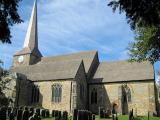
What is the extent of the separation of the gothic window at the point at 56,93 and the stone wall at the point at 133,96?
581 cm

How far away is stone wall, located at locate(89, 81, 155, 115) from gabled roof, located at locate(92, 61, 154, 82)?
3.10 feet

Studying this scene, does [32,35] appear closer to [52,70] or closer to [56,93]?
[52,70]

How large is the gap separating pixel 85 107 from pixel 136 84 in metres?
8.74

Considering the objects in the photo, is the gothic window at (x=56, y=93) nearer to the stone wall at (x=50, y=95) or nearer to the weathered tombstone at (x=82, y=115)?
the stone wall at (x=50, y=95)

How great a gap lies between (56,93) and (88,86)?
20.0 ft

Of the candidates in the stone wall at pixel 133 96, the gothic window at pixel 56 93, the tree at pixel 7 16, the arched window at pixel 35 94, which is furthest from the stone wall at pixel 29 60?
the tree at pixel 7 16

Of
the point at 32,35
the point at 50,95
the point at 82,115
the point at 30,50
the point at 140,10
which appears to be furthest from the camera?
the point at 32,35

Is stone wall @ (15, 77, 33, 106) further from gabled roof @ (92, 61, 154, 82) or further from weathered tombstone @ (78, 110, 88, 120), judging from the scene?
weathered tombstone @ (78, 110, 88, 120)

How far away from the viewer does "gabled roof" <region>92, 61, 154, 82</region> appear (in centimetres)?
4197

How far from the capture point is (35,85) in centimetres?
4416

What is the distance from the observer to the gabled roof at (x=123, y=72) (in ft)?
138

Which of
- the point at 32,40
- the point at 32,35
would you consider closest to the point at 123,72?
the point at 32,40

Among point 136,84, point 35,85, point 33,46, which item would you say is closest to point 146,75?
point 136,84

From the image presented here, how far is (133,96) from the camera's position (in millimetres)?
41406
